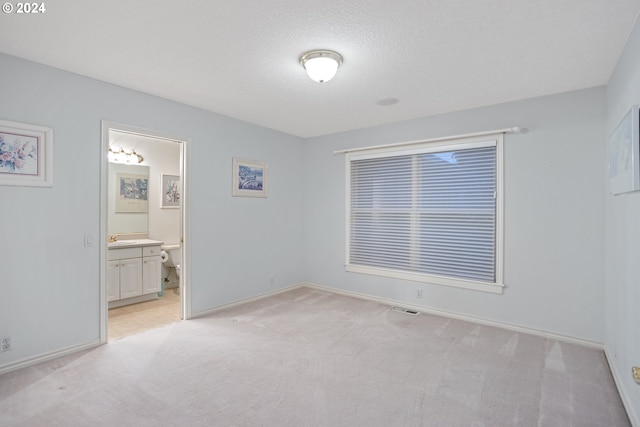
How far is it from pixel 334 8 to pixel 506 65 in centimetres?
161

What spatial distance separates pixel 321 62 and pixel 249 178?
234 cm

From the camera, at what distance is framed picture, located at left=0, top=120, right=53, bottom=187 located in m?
2.51

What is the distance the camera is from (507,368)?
2664mm

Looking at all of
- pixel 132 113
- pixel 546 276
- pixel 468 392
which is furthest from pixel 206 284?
pixel 546 276

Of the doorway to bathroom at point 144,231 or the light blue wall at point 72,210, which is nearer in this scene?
the light blue wall at point 72,210

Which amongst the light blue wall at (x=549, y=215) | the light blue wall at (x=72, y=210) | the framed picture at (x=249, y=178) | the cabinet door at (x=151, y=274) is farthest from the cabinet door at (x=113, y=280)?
the light blue wall at (x=549, y=215)

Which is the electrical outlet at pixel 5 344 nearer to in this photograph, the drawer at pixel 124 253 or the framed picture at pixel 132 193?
the drawer at pixel 124 253

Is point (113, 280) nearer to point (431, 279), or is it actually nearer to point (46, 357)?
point (46, 357)

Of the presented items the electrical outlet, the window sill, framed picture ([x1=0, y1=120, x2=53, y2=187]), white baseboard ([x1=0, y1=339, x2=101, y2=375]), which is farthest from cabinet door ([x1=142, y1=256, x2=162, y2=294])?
the window sill

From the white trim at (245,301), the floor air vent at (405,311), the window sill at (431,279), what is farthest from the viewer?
the floor air vent at (405,311)

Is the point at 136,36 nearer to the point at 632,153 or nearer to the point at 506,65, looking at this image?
the point at 506,65

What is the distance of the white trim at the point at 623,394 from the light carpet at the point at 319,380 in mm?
44

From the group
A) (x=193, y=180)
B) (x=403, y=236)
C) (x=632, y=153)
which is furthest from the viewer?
(x=403, y=236)

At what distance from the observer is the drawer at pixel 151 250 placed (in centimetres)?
460
